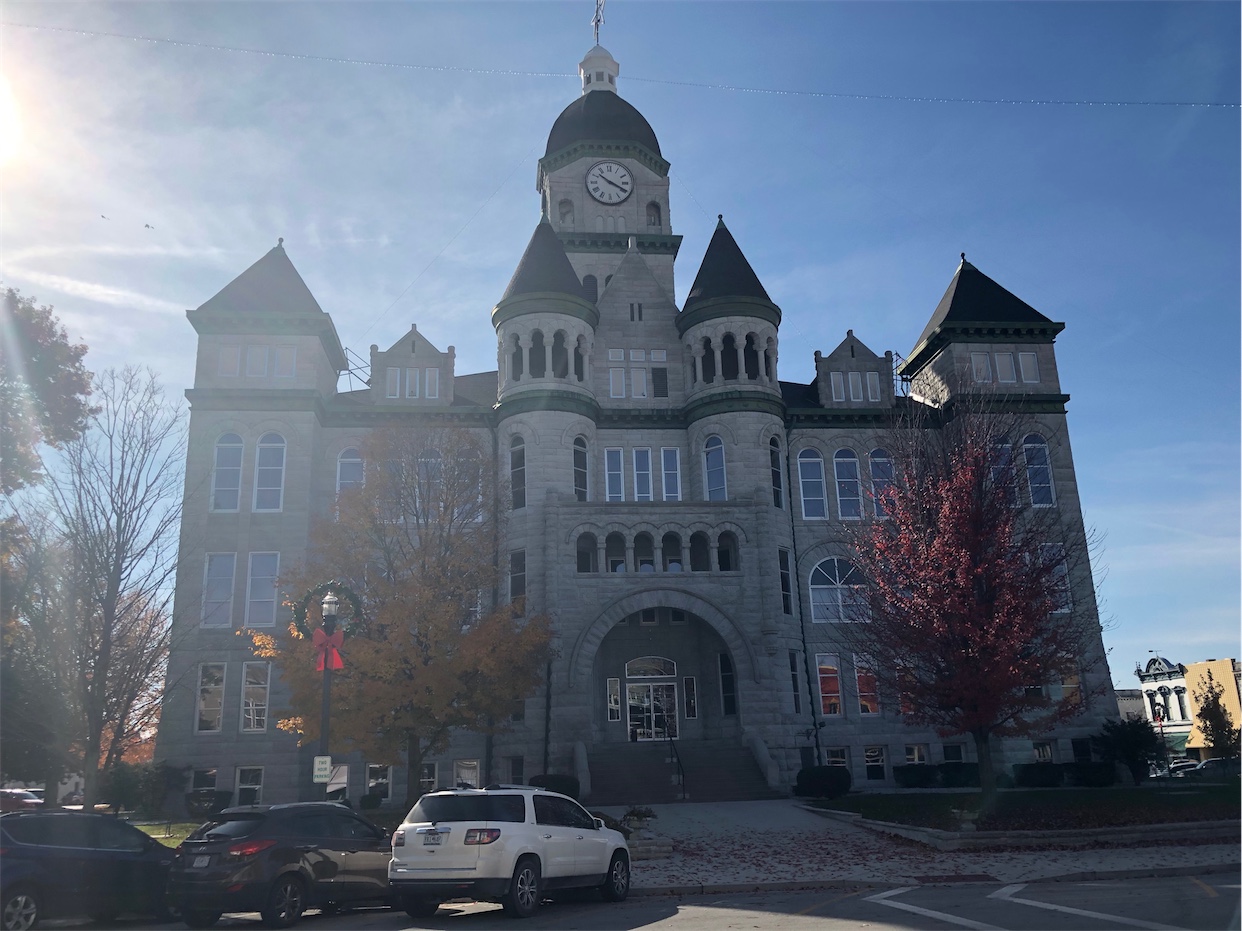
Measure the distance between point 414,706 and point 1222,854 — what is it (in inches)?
696

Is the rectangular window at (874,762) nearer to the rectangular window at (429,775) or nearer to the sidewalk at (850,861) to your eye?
the sidewalk at (850,861)

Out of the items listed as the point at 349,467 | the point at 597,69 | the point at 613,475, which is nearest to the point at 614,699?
the point at 613,475

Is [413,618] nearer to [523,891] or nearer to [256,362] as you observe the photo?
[523,891]

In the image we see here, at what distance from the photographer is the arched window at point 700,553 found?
120 feet

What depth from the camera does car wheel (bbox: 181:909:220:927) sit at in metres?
13.0

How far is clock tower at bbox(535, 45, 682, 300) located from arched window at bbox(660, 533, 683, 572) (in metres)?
13.2

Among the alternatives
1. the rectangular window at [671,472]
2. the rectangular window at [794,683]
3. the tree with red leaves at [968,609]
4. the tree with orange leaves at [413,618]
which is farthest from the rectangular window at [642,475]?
the tree with red leaves at [968,609]

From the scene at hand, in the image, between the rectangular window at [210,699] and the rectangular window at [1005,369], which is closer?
the rectangular window at [210,699]

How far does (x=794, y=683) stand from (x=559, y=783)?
37.1ft

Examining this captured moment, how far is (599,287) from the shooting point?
150 feet

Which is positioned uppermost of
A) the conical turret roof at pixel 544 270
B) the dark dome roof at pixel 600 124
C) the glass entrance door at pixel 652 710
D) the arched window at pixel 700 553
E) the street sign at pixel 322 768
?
the dark dome roof at pixel 600 124

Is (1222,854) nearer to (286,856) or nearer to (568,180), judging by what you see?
(286,856)

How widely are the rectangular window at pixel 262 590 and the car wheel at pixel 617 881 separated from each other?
23.1 meters

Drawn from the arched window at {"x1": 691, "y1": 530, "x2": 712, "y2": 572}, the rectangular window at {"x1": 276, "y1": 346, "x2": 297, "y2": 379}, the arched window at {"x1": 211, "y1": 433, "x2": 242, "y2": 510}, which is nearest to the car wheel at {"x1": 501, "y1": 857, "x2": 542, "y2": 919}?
the arched window at {"x1": 691, "y1": 530, "x2": 712, "y2": 572}
